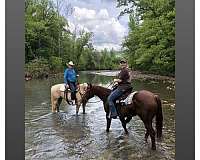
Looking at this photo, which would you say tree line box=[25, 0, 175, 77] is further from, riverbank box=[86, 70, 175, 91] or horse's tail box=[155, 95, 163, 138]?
horse's tail box=[155, 95, 163, 138]

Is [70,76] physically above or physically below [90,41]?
below

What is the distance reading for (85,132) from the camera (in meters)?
3.11

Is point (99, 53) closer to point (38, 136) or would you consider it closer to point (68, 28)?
point (68, 28)

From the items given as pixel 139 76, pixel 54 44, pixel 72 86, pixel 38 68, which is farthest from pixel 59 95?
pixel 139 76

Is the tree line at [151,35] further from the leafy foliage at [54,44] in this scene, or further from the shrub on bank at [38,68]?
the shrub on bank at [38,68]

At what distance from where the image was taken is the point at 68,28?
10.3ft

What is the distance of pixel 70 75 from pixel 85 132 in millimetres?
357

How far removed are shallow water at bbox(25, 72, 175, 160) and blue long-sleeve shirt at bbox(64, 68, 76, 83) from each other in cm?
4

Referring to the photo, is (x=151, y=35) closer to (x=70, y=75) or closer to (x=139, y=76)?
(x=139, y=76)

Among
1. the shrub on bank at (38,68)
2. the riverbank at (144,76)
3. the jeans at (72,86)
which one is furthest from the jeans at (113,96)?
the shrub on bank at (38,68)

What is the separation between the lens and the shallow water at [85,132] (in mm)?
3043

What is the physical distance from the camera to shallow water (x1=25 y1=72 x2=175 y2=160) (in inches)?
120

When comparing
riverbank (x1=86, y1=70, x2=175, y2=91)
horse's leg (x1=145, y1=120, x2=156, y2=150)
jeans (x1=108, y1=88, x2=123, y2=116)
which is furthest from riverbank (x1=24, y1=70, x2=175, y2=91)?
horse's leg (x1=145, y1=120, x2=156, y2=150)
